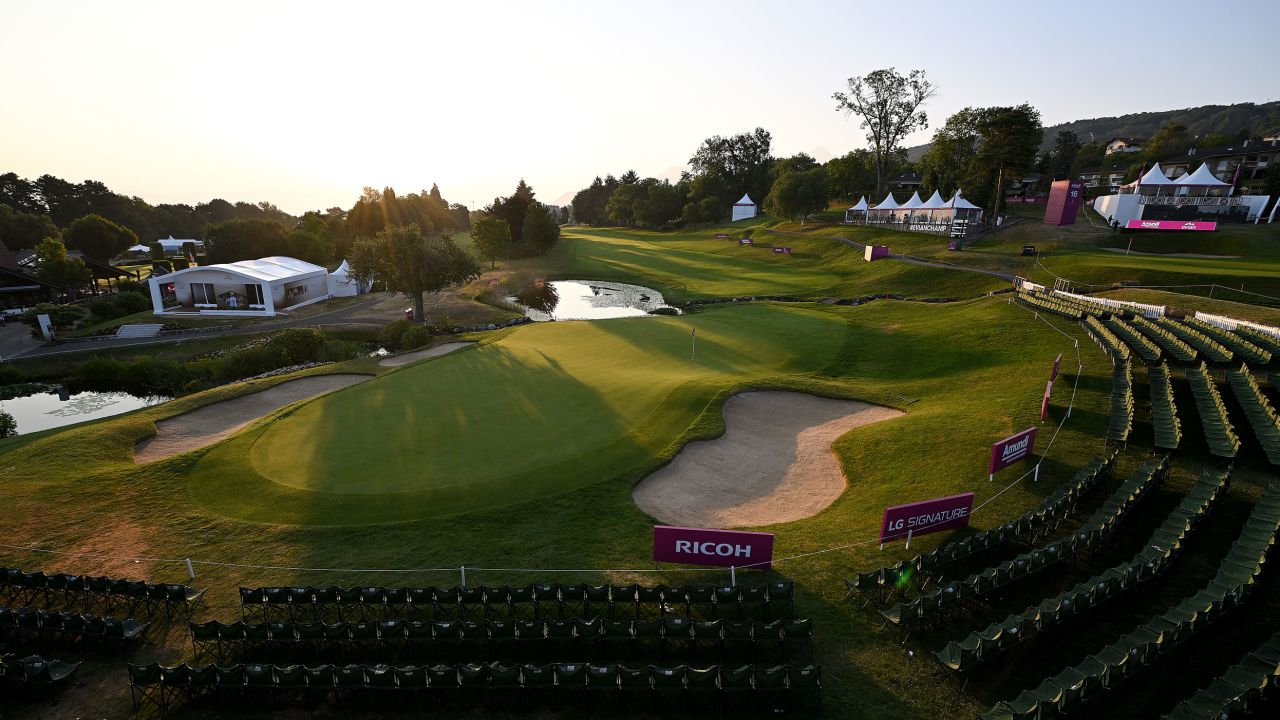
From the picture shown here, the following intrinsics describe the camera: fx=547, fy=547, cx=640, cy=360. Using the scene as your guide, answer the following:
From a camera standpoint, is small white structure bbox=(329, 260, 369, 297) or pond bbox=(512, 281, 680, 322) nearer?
pond bbox=(512, 281, 680, 322)

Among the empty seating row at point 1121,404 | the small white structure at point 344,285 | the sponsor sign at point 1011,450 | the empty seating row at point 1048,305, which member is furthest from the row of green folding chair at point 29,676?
the small white structure at point 344,285

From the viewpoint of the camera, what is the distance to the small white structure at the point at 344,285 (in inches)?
2778

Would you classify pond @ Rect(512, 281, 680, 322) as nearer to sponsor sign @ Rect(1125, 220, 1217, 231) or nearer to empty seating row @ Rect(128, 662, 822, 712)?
empty seating row @ Rect(128, 662, 822, 712)

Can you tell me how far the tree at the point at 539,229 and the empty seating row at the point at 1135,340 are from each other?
8248 cm

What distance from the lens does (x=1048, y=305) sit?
118 feet

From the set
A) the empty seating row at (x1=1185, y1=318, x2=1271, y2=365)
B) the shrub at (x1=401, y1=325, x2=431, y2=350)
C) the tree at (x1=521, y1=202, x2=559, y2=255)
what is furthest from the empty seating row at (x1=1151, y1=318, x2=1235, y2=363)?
the tree at (x1=521, y1=202, x2=559, y2=255)

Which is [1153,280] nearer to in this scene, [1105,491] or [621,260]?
[1105,491]

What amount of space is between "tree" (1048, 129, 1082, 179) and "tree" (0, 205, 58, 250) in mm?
174321

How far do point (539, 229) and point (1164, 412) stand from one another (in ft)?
295

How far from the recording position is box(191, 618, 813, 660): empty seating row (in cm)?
1136

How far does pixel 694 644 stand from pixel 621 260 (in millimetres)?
81825

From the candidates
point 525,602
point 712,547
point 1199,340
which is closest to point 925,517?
point 712,547

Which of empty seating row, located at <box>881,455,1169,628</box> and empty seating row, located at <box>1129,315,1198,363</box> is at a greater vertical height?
empty seating row, located at <box>1129,315,1198,363</box>

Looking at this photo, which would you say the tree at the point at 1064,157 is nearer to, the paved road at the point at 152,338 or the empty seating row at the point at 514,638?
the paved road at the point at 152,338
